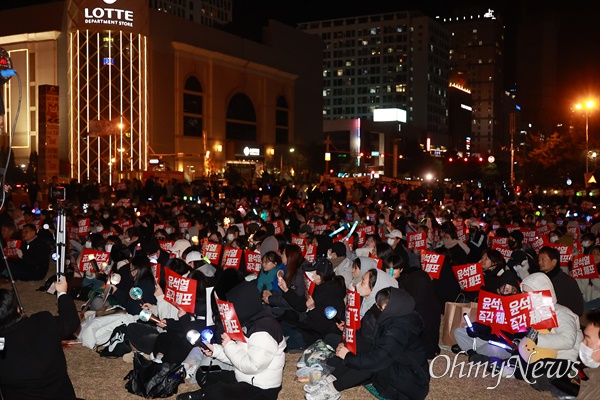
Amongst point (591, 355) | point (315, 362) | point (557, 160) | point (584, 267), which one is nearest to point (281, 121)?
point (557, 160)

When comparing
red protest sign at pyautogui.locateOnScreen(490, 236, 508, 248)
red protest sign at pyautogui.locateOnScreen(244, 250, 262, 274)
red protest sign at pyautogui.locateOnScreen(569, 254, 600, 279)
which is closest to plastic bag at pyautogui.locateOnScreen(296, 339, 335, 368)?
red protest sign at pyautogui.locateOnScreen(244, 250, 262, 274)

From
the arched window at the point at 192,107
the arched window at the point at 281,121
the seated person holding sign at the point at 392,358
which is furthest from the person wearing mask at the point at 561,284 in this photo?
the arched window at the point at 281,121

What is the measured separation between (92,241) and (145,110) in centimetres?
3739

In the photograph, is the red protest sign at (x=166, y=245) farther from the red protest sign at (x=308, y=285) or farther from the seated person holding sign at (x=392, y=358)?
the seated person holding sign at (x=392, y=358)

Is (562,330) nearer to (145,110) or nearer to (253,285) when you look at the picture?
(253,285)

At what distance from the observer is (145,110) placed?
48.6 metres

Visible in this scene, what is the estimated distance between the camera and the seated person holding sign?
598cm

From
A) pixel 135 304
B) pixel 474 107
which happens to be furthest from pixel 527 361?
pixel 474 107

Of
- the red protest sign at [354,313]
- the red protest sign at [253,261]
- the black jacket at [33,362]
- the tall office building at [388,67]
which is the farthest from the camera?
the tall office building at [388,67]

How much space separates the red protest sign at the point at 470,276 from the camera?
30.7 ft

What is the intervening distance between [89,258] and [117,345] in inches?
118

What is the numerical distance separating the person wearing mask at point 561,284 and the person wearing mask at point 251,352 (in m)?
4.73

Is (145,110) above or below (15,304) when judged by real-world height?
above

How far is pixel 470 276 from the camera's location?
945 centimetres
